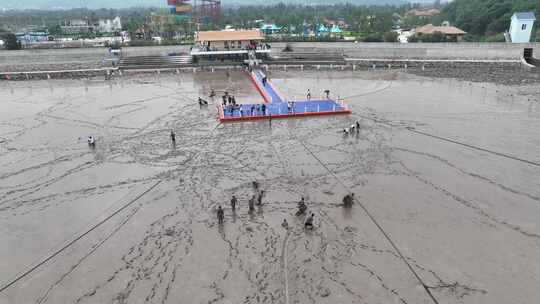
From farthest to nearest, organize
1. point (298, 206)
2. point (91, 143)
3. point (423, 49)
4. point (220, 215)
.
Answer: point (423, 49) → point (91, 143) → point (298, 206) → point (220, 215)

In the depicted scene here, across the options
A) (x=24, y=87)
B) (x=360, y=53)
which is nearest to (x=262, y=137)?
(x=24, y=87)

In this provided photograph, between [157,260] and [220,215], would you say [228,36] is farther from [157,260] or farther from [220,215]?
[157,260]

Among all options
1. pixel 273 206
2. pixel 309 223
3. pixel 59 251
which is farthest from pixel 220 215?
pixel 59 251

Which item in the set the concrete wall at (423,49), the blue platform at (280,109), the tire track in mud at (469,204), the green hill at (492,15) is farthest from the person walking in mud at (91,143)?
the green hill at (492,15)

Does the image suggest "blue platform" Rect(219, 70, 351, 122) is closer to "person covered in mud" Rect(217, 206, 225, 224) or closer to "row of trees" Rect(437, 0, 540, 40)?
"person covered in mud" Rect(217, 206, 225, 224)

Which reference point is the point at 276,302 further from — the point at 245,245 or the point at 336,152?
the point at 336,152

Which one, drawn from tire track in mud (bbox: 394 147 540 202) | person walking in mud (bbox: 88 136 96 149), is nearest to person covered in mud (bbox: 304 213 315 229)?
tire track in mud (bbox: 394 147 540 202)
